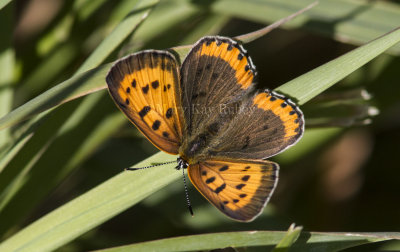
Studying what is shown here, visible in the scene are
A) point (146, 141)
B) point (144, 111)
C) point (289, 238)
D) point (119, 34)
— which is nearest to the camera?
point (289, 238)

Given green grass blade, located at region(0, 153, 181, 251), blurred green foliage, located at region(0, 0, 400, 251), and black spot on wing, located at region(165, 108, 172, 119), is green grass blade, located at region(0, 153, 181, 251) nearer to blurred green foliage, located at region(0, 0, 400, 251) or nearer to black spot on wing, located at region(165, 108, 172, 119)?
blurred green foliage, located at region(0, 0, 400, 251)

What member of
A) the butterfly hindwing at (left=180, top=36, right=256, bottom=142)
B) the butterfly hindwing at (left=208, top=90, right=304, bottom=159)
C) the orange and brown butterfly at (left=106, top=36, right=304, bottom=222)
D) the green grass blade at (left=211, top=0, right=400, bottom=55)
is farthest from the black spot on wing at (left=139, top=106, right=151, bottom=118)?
the green grass blade at (left=211, top=0, right=400, bottom=55)

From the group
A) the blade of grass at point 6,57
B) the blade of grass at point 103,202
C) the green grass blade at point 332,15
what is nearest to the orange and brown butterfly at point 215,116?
the blade of grass at point 103,202

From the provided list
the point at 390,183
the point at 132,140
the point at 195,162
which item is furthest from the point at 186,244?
the point at 390,183

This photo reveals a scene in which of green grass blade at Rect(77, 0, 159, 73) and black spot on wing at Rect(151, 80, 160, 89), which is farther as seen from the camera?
black spot on wing at Rect(151, 80, 160, 89)

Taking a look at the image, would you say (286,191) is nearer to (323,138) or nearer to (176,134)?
(323,138)

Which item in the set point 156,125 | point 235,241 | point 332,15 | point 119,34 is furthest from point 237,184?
point 332,15

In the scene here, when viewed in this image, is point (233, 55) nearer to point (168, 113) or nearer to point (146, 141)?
point (168, 113)
